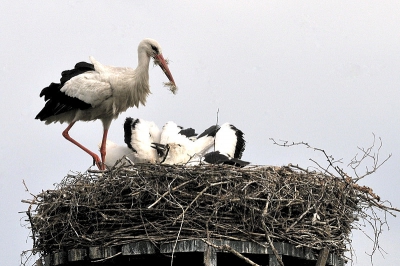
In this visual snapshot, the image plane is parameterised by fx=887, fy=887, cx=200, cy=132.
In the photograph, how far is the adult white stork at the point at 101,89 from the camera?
11523 millimetres

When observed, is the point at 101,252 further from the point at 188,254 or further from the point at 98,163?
the point at 98,163

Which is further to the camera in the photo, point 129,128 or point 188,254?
point 129,128

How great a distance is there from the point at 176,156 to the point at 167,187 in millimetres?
1938

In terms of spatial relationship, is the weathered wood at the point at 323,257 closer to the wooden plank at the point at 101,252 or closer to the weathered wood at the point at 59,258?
the wooden plank at the point at 101,252

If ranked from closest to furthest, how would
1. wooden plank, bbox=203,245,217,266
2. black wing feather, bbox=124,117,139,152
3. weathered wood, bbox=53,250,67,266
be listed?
1. wooden plank, bbox=203,245,217,266
2. weathered wood, bbox=53,250,67,266
3. black wing feather, bbox=124,117,139,152

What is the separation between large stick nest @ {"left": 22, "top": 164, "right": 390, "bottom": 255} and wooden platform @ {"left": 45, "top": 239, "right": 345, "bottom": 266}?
7cm

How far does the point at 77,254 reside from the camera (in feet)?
28.3

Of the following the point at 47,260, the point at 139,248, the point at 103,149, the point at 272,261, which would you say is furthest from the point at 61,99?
the point at 272,261

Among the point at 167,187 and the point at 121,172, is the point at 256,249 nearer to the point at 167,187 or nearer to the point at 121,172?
the point at 167,187

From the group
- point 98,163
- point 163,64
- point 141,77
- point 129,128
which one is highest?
point 163,64

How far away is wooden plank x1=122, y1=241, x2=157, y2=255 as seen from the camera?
8312 mm

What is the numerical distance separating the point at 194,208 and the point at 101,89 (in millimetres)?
3504

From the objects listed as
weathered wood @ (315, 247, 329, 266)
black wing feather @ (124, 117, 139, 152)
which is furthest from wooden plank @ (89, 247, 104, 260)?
black wing feather @ (124, 117, 139, 152)

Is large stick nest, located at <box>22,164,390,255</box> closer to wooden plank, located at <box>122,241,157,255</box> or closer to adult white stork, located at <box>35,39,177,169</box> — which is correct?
wooden plank, located at <box>122,241,157,255</box>
